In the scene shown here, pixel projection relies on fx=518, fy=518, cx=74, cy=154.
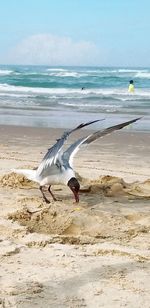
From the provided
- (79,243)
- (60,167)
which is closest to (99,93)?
(60,167)

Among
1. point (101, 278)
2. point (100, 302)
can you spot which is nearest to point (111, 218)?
point (101, 278)

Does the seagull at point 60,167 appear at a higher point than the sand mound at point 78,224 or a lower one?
higher

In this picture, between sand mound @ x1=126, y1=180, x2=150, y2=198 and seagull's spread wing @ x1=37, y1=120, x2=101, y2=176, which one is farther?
sand mound @ x1=126, y1=180, x2=150, y2=198

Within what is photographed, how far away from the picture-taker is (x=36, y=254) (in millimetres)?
4328

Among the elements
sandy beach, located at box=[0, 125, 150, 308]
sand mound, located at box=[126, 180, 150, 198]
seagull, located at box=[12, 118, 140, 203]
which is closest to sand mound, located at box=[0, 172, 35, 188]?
sandy beach, located at box=[0, 125, 150, 308]

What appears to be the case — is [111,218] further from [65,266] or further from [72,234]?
[65,266]

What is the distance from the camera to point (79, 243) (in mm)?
4719

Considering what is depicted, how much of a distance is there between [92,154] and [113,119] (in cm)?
631

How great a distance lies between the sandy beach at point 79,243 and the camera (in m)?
3.51

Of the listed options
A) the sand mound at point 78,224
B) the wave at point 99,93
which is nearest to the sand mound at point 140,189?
the sand mound at point 78,224

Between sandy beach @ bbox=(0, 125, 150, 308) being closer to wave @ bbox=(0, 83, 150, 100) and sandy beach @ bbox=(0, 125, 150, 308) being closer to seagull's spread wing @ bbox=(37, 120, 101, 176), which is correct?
seagull's spread wing @ bbox=(37, 120, 101, 176)

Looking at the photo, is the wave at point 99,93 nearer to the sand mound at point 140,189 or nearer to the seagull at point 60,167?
the sand mound at point 140,189

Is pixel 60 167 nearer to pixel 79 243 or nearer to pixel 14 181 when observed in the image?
pixel 79 243

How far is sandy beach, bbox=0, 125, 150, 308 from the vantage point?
11.5ft
